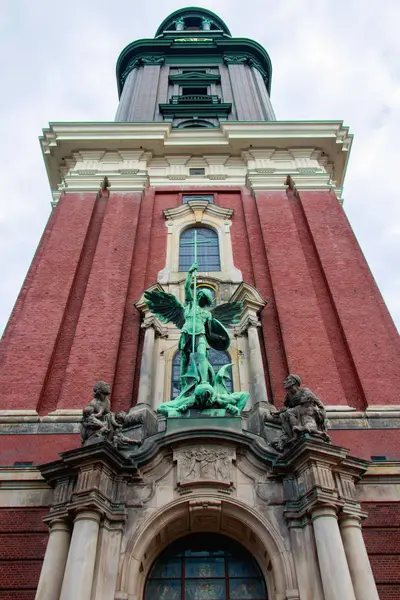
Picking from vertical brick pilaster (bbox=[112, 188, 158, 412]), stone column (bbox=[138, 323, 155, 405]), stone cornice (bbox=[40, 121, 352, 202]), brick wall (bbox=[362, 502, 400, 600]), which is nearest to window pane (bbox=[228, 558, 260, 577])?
brick wall (bbox=[362, 502, 400, 600])

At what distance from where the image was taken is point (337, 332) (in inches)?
525

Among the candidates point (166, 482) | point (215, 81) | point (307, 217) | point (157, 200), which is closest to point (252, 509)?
point (166, 482)

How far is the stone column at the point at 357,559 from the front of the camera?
24.6 ft

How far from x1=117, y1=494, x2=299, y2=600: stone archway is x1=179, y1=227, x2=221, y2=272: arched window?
7868 millimetres

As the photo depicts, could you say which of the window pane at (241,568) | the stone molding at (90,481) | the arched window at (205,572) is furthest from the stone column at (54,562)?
the window pane at (241,568)

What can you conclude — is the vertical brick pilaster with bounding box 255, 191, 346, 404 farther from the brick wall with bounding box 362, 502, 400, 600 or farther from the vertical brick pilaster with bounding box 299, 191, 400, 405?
the brick wall with bounding box 362, 502, 400, 600

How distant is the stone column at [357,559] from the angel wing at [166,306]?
5.07 m

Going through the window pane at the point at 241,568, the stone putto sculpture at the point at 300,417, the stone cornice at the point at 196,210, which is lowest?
the window pane at the point at 241,568

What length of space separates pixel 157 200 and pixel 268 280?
519 centimetres

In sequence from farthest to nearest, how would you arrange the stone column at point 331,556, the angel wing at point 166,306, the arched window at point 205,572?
the angel wing at point 166,306, the arched window at point 205,572, the stone column at point 331,556

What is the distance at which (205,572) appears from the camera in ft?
29.5

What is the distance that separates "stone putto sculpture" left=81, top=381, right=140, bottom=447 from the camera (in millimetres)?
9062

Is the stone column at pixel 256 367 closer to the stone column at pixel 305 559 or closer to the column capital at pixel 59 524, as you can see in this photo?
the stone column at pixel 305 559

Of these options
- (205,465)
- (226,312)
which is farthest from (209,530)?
(226,312)
